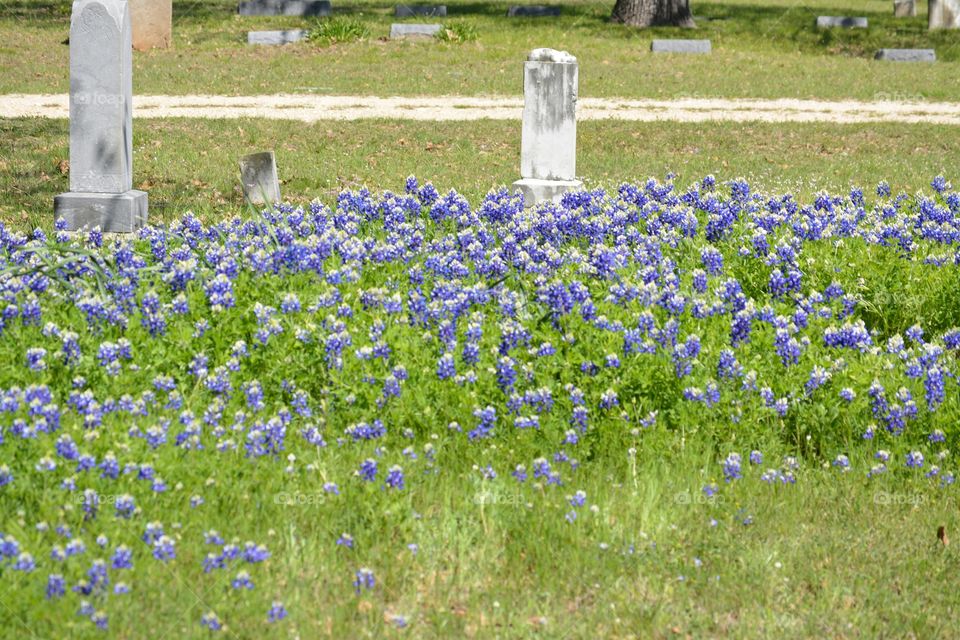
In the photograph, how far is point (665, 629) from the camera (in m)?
4.01

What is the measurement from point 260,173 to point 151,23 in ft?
45.1

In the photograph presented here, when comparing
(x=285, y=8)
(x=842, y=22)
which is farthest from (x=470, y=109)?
(x=842, y=22)

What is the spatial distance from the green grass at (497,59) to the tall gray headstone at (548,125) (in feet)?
27.1

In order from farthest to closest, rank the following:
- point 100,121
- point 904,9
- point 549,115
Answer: point 904,9 < point 549,115 < point 100,121

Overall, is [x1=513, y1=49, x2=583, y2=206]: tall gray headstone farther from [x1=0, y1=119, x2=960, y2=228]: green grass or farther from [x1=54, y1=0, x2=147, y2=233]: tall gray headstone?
[x1=54, y1=0, x2=147, y2=233]: tall gray headstone

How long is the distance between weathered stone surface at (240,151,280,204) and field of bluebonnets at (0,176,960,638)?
2617 mm

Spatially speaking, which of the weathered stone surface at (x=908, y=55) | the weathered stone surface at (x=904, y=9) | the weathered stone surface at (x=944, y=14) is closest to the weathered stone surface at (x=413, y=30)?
the weathered stone surface at (x=908, y=55)

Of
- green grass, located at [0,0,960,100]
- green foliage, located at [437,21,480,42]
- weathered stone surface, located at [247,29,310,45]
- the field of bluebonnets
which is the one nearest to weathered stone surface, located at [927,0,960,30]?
green grass, located at [0,0,960,100]

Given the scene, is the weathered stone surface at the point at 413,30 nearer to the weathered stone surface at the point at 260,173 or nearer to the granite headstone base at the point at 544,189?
the granite headstone base at the point at 544,189

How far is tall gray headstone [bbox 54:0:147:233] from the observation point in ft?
30.0

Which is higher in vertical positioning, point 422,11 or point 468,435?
point 422,11

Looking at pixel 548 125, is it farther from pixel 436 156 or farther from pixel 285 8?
pixel 285 8

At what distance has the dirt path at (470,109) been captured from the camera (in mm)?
15797

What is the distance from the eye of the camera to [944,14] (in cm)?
2806
